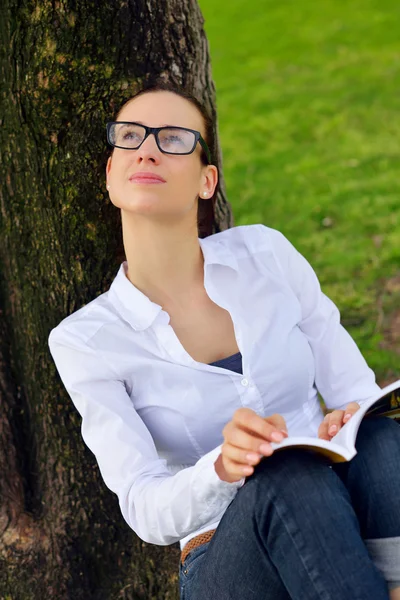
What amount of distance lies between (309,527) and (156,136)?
137 cm

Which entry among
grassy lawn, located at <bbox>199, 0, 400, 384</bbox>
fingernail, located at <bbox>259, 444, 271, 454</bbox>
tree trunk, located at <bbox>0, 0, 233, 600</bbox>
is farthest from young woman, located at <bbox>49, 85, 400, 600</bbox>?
grassy lawn, located at <bbox>199, 0, 400, 384</bbox>

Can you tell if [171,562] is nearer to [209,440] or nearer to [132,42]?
[209,440]

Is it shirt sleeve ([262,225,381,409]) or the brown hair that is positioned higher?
the brown hair

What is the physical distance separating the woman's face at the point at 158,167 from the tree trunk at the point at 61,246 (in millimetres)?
200

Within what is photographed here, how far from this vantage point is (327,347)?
9.87ft

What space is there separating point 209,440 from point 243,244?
76 centimetres

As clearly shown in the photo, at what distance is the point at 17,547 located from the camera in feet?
11.0

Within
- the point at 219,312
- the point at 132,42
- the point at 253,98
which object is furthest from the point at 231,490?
the point at 253,98

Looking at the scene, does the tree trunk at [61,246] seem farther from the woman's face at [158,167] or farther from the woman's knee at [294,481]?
the woman's knee at [294,481]

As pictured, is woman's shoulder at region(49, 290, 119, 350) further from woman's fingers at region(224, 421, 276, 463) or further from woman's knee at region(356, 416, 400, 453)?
woman's knee at region(356, 416, 400, 453)

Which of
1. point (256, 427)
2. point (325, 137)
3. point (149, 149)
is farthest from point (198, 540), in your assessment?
point (325, 137)

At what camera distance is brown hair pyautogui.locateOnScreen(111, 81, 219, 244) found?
287 cm

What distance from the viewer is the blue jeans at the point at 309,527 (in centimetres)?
215

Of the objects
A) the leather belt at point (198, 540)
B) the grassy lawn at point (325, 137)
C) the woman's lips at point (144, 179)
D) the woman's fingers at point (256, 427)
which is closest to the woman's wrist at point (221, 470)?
the woman's fingers at point (256, 427)
